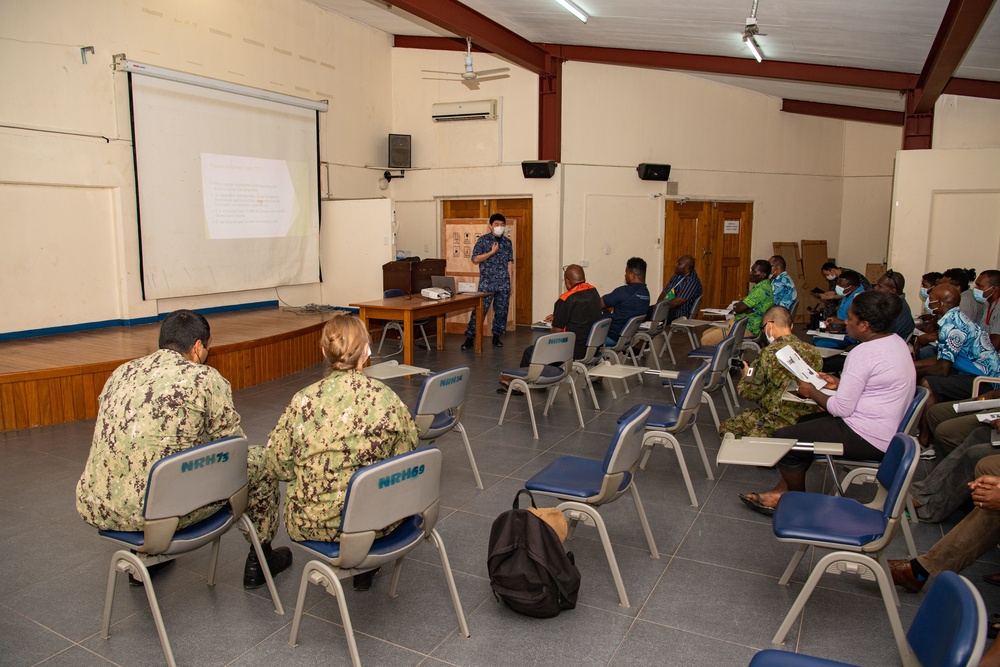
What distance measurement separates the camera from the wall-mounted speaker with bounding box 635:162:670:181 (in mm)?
10234

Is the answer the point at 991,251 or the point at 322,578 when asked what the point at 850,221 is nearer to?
the point at 991,251

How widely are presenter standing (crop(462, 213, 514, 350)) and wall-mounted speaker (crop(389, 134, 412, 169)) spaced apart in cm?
237

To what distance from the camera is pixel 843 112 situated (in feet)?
37.6

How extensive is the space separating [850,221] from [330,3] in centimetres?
942

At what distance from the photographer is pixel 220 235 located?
8.38 metres

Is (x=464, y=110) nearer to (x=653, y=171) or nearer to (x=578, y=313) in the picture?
(x=653, y=171)

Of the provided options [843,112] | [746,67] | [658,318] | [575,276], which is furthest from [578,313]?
[843,112]

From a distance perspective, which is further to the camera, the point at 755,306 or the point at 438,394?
the point at 755,306

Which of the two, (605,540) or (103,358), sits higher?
(103,358)

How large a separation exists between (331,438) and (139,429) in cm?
74

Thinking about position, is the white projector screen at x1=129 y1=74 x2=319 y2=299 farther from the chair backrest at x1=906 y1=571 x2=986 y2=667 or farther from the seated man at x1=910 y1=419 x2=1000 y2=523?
the chair backrest at x1=906 y1=571 x2=986 y2=667

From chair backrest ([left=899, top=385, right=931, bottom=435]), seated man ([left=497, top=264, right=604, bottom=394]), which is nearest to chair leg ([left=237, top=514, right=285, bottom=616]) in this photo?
chair backrest ([left=899, top=385, right=931, bottom=435])

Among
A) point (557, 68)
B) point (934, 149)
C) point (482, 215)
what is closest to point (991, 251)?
point (934, 149)

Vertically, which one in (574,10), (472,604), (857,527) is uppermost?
(574,10)
